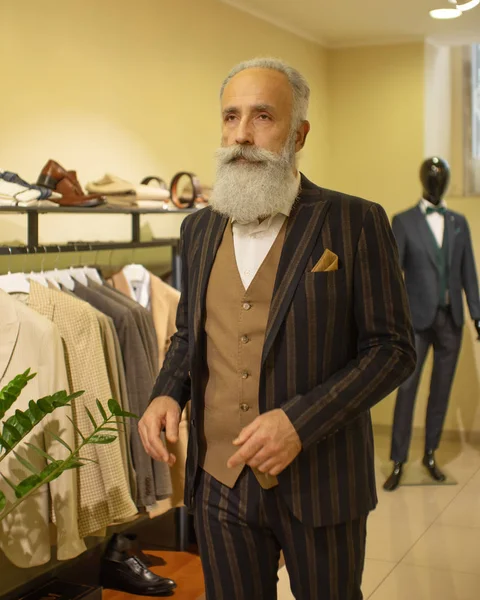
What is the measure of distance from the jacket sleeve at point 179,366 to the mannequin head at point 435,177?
321 centimetres

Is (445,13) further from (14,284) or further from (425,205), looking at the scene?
Result: (14,284)

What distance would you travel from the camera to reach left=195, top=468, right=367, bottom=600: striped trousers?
1.69 metres

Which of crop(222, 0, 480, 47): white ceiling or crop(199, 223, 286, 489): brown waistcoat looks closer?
crop(199, 223, 286, 489): brown waistcoat

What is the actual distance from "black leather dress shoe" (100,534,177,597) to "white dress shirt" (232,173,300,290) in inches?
Answer: 79.2

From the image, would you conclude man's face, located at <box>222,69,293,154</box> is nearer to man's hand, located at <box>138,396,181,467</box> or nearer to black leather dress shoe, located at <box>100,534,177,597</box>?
man's hand, located at <box>138,396,181,467</box>

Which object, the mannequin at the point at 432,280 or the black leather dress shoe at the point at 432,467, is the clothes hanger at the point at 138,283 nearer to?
the mannequin at the point at 432,280

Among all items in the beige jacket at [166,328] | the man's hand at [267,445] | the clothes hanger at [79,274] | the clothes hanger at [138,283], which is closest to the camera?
the man's hand at [267,445]

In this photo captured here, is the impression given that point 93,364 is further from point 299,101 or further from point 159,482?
point 299,101

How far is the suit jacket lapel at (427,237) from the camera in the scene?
4.86 metres

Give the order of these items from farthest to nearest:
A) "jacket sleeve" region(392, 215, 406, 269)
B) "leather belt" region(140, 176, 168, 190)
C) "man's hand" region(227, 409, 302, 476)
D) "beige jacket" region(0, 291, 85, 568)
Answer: "jacket sleeve" region(392, 215, 406, 269) → "leather belt" region(140, 176, 168, 190) → "beige jacket" region(0, 291, 85, 568) → "man's hand" region(227, 409, 302, 476)

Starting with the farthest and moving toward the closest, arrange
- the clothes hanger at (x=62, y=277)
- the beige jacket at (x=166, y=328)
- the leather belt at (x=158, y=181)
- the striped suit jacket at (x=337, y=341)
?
the leather belt at (x=158, y=181), the beige jacket at (x=166, y=328), the clothes hanger at (x=62, y=277), the striped suit jacket at (x=337, y=341)


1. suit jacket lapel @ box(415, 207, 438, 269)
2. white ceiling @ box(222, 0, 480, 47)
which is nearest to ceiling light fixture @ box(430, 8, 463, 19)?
white ceiling @ box(222, 0, 480, 47)

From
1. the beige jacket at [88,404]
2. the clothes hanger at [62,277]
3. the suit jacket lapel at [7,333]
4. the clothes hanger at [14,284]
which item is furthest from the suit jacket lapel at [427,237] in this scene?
the suit jacket lapel at [7,333]

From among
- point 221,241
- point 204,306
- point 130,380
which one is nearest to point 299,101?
point 221,241
